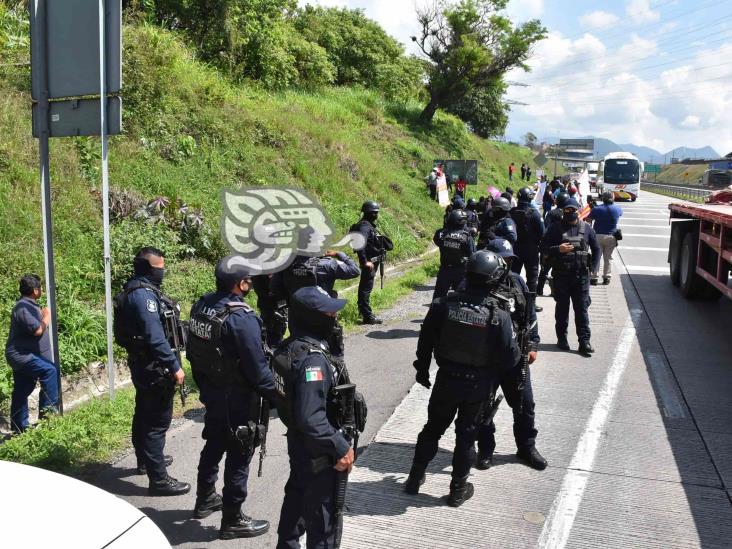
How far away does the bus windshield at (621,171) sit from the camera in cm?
3619

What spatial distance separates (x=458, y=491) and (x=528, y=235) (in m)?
6.26

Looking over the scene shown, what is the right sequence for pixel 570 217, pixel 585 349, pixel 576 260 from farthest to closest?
pixel 570 217, pixel 585 349, pixel 576 260

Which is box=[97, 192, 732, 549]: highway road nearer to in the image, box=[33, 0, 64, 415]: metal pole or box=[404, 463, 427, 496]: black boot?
box=[404, 463, 427, 496]: black boot

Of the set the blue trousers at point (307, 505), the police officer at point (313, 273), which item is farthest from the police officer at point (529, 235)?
the blue trousers at point (307, 505)

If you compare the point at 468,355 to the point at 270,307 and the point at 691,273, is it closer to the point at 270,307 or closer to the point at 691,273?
the point at 270,307

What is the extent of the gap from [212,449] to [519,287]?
2.53 meters

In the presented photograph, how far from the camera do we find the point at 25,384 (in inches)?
214

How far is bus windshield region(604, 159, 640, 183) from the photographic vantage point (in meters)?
36.2

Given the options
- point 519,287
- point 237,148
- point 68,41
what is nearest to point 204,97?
point 237,148

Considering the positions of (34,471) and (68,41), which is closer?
(34,471)

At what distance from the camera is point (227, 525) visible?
12.7 feet

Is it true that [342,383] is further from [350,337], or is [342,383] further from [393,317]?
[393,317]

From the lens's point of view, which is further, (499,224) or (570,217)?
(499,224)

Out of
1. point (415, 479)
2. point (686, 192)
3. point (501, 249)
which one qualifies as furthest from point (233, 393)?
point (686, 192)
